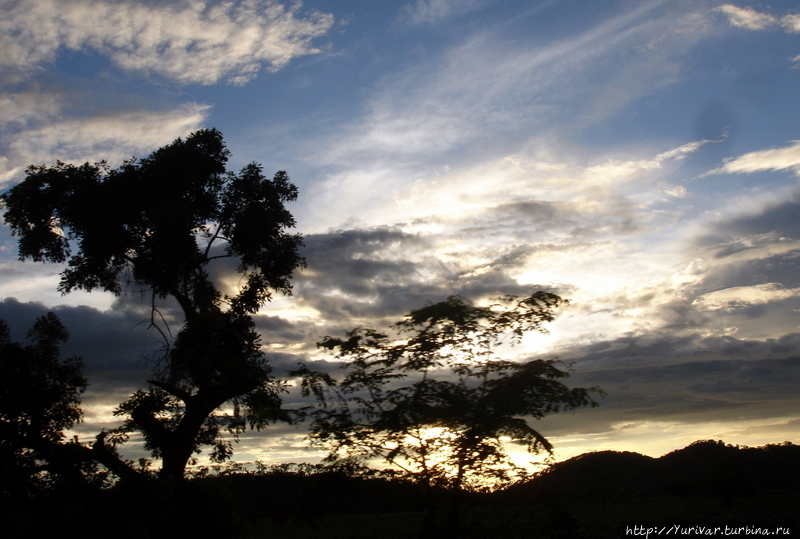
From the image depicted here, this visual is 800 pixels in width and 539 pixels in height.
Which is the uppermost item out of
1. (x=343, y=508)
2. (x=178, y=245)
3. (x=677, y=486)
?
(x=178, y=245)

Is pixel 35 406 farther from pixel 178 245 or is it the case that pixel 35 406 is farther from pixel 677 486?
pixel 677 486

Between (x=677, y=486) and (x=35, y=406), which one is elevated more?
(x=35, y=406)

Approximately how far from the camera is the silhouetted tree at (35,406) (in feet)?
43.7

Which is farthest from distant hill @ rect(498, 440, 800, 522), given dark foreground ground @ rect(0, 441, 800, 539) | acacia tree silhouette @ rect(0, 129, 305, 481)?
acacia tree silhouette @ rect(0, 129, 305, 481)

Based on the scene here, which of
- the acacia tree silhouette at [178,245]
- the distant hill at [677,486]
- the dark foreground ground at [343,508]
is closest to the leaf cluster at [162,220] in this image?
the acacia tree silhouette at [178,245]

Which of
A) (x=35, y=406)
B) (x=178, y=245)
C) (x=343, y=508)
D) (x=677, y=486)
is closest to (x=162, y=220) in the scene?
(x=178, y=245)

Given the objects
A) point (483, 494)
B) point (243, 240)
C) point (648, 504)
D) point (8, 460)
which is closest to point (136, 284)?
point (243, 240)

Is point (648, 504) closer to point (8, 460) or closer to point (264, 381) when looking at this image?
point (264, 381)

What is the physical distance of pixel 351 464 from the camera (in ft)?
27.1

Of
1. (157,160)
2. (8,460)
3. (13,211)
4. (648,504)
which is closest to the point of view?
(8,460)

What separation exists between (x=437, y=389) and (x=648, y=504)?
4236 cm

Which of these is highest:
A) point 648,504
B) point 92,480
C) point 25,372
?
point 25,372

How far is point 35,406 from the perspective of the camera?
14164 millimetres

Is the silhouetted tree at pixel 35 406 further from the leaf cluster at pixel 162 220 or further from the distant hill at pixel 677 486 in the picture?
the distant hill at pixel 677 486
